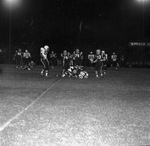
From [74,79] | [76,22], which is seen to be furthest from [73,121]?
[76,22]

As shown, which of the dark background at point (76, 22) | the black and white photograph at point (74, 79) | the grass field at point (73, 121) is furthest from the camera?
the dark background at point (76, 22)

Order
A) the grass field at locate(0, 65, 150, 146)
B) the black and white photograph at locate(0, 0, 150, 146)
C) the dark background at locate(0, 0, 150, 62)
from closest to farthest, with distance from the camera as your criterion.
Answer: the grass field at locate(0, 65, 150, 146), the black and white photograph at locate(0, 0, 150, 146), the dark background at locate(0, 0, 150, 62)

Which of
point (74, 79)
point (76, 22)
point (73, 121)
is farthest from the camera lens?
point (76, 22)

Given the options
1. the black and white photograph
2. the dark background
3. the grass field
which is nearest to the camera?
the grass field

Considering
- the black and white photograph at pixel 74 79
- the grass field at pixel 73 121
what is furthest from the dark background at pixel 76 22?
the grass field at pixel 73 121

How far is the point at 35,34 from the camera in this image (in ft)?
180

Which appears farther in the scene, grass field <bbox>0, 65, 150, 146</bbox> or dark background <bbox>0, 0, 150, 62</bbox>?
dark background <bbox>0, 0, 150, 62</bbox>

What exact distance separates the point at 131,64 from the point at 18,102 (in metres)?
37.0

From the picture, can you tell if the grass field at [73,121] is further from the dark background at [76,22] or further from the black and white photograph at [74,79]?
the dark background at [76,22]

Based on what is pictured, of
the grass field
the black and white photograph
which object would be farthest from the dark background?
the grass field

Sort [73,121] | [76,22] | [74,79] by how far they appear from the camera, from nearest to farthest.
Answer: [73,121]
[74,79]
[76,22]

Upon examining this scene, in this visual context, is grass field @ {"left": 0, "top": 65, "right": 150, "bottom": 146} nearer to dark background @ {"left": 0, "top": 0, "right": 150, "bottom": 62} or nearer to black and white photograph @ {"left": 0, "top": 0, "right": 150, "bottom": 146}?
black and white photograph @ {"left": 0, "top": 0, "right": 150, "bottom": 146}

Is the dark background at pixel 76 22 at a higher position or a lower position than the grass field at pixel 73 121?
higher

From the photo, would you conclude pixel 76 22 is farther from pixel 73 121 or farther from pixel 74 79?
pixel 73 121
